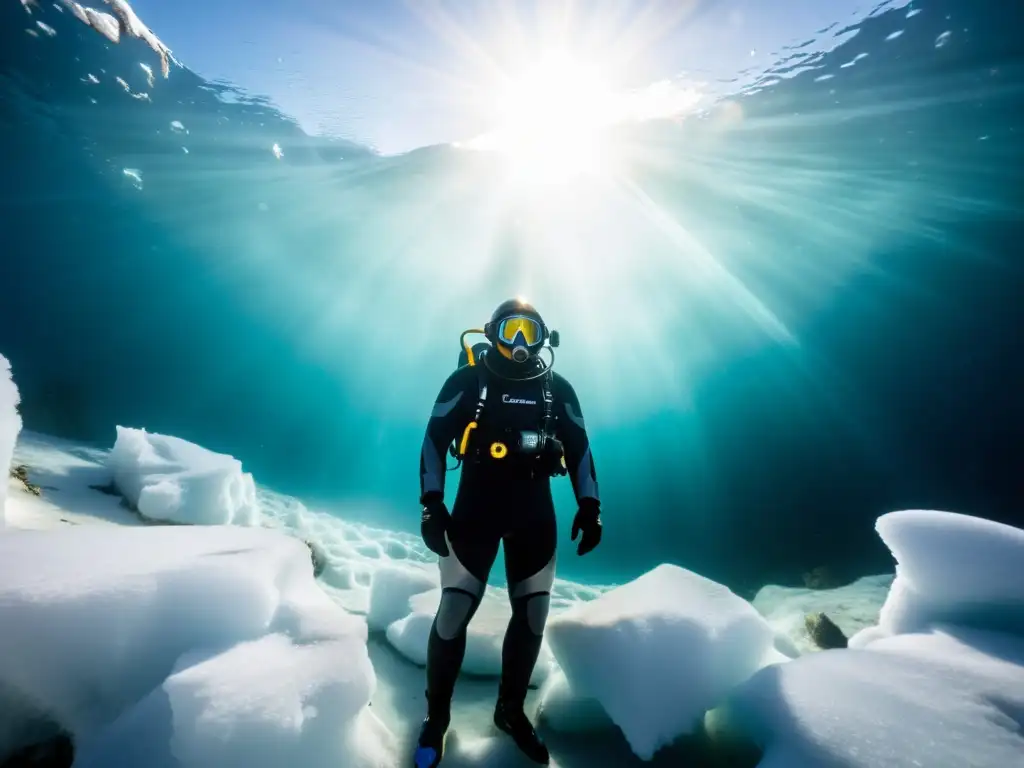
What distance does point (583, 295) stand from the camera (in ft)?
113

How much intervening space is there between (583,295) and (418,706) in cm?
3270

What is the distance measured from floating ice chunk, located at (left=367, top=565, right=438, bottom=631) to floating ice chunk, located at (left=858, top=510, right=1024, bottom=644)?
4093mm

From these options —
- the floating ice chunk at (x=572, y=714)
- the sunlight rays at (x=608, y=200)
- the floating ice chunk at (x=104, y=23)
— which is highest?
the floating ice chunk at (x=104, y=23)

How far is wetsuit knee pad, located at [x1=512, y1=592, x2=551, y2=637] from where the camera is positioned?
3053mm

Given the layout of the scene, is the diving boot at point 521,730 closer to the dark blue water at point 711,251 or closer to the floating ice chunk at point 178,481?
the floating ice chunk at point 178,481

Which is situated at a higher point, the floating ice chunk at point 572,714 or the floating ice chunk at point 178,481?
the floating ice chunk at point 178,481

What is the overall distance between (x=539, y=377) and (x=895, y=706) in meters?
2.58

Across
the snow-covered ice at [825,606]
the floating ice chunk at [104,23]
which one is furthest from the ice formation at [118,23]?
the snow-covered ice at [825,606]

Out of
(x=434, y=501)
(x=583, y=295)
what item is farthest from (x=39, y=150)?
(x=434, y=501)

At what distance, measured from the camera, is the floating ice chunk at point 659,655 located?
2787 mm

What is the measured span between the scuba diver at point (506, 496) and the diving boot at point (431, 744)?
1 centimetres

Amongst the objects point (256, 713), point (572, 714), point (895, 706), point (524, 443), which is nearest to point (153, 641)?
point (256, 713)

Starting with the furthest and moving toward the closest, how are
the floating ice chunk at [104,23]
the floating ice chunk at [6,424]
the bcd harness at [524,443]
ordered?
the floating ice chunk at [104,23] → the bcd harness at [524,443] → the floating ice chunk at [6,424]

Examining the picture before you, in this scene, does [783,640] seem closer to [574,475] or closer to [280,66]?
[574,475]
